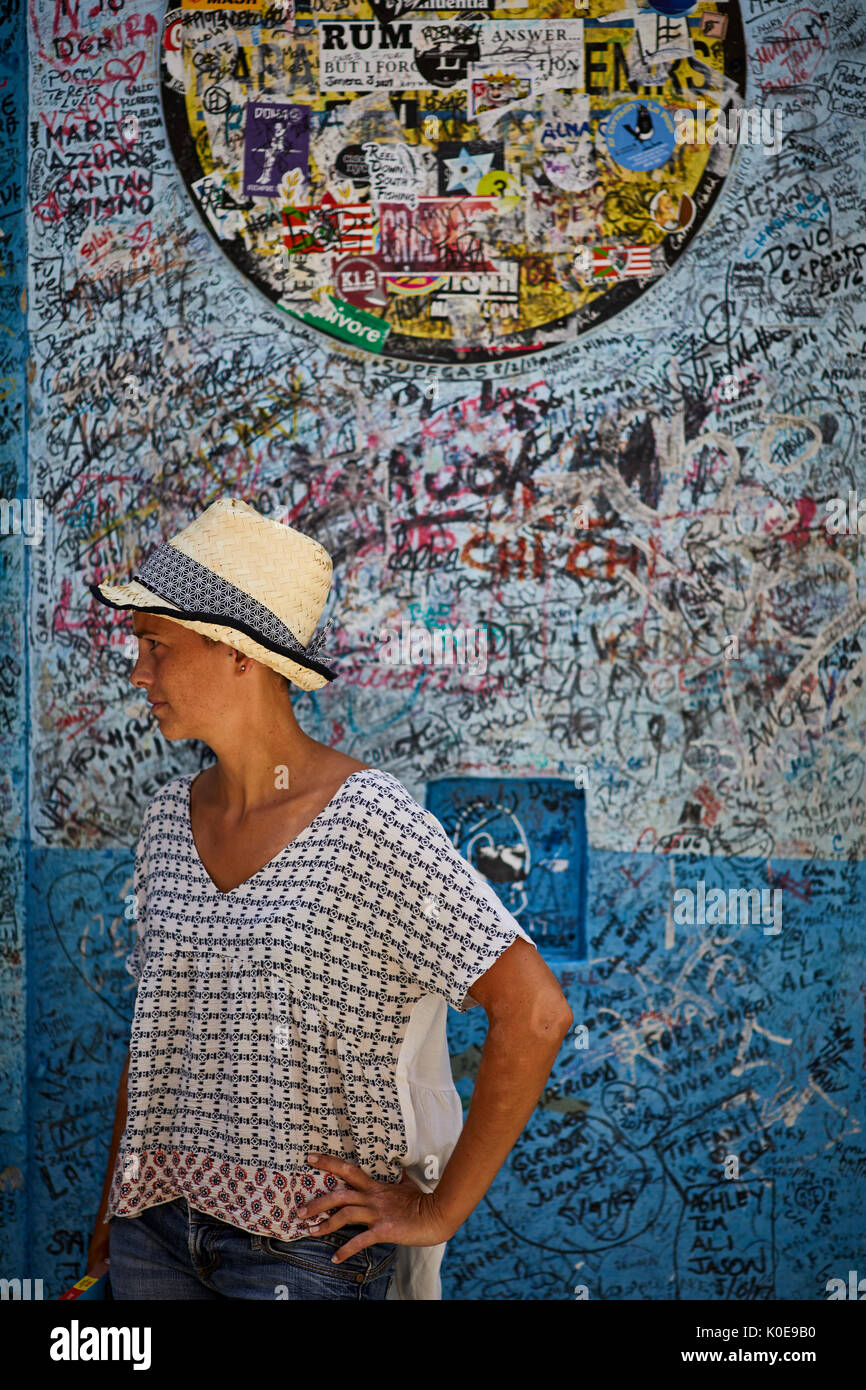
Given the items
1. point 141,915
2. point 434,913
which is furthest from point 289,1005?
point 141,915

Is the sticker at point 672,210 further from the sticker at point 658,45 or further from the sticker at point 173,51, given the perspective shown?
the sticker at point 173,51

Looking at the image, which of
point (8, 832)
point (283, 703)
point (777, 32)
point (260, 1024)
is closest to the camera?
point (260, 1024)

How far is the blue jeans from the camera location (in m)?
2.06

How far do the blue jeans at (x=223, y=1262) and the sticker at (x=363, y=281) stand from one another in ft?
7.74

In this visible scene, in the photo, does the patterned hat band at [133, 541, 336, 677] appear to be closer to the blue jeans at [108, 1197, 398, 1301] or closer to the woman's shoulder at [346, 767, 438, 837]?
the woman's shoulder at [346, 767, 438, 837]

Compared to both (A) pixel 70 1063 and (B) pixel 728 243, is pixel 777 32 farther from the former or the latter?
(A) pixel 70 1063

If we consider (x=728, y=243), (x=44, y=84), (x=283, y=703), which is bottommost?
(x=283, y=703)

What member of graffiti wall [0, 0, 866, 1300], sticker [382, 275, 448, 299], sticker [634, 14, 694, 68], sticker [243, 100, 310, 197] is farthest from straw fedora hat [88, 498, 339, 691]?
sticker [634, 14, 694, 68]

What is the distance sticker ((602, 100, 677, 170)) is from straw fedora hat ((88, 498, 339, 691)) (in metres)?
1.63

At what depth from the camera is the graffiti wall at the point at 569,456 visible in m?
3.11

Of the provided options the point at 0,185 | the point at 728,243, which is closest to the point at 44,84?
the point at 0,185

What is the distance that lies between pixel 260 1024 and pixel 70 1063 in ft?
4.85

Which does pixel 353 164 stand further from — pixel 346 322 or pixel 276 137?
pixel 346 322
